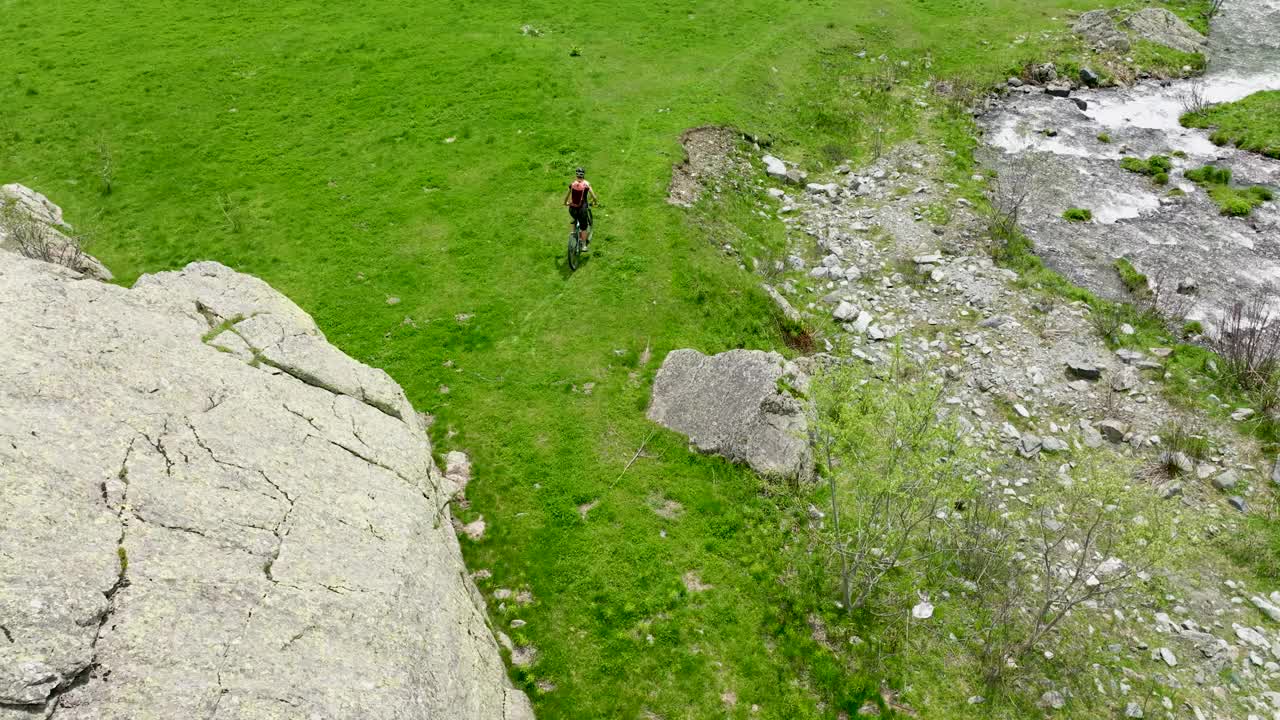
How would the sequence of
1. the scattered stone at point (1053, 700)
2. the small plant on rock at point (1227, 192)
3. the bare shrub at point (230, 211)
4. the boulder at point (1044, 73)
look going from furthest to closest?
the boulder at point (1044, 73), the small plant on rock at point (1227, 192), the bare shrub at point (230, 211), the scattered stone at point (1053, 700)

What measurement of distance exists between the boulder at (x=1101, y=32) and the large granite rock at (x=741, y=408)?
37.1 meters

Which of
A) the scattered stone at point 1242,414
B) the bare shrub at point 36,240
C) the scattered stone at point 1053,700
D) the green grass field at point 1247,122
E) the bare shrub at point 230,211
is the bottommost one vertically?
the scattered stone at point 1053,700

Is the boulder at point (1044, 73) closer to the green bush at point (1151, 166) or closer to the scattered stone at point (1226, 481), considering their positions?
the green bush at point (1151, 166)

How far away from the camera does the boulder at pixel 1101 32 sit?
132 feet

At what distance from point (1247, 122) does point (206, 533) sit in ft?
151

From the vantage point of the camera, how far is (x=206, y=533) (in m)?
9.82

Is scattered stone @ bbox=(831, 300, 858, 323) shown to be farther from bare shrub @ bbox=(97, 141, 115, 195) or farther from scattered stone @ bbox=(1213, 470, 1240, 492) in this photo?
bare shrub @ bbox=(97, 141, 115, 195)

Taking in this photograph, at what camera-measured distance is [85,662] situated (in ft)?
25.4

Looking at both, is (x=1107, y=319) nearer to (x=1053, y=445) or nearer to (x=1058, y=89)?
(x=1053, y=445)

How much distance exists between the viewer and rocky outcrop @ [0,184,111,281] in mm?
20156

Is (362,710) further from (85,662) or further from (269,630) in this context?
(85,662)

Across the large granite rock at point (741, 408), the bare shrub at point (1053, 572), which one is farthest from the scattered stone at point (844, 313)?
the bare shrub at point (1053, 572)

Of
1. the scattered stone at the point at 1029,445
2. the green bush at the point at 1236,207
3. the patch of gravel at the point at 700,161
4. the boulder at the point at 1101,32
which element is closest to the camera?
the scattered stone at the point at 1029,445

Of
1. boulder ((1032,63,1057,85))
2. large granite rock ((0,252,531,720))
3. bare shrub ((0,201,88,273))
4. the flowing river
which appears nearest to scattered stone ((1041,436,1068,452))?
the flowing river
